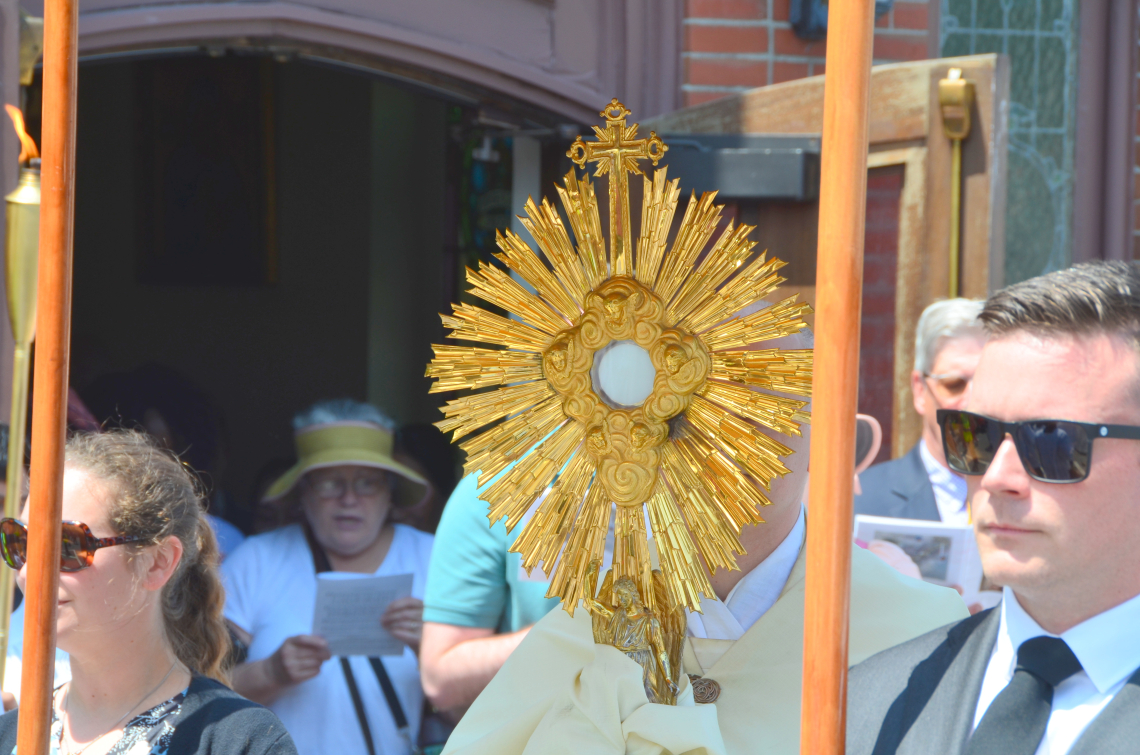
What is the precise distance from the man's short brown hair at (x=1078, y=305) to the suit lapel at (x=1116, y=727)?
320 mm

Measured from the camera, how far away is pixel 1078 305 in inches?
45.9

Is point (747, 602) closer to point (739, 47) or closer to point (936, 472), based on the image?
point (936, 472)

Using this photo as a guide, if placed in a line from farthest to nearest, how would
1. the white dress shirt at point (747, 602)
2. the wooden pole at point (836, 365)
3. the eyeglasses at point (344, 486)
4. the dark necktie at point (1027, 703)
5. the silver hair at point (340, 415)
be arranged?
the silver hair at point (340, 415) < the eyeglasses at point (344, 486) < the white dress shirt at point (747, 602) < the dark necktie at point (1027, 703) < the wooden pole at point (836, 365)

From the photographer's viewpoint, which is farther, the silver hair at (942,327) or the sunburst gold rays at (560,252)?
the silver hair at (942,327)

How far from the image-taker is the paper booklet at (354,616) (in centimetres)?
248


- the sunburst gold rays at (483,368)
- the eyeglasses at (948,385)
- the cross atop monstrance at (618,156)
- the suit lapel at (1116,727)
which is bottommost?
the suit lapel at (1116,727)

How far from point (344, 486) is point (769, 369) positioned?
1.66 meters

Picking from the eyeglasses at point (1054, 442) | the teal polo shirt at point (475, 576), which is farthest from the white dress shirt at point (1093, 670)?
the teal polo shirt at point (475, 576)

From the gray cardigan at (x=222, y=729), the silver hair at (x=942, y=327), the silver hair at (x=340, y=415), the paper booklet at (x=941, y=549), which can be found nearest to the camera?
the gray cardigan at (x=222, y=729)

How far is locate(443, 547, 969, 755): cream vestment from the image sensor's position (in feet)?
3.94

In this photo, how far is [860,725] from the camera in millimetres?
1260

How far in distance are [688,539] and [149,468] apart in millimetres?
859

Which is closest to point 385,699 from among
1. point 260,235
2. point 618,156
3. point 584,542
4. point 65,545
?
point 65,545

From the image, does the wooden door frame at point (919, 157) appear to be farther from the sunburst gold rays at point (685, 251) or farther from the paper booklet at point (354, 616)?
the sunburst gold rays at point (685, 251)
